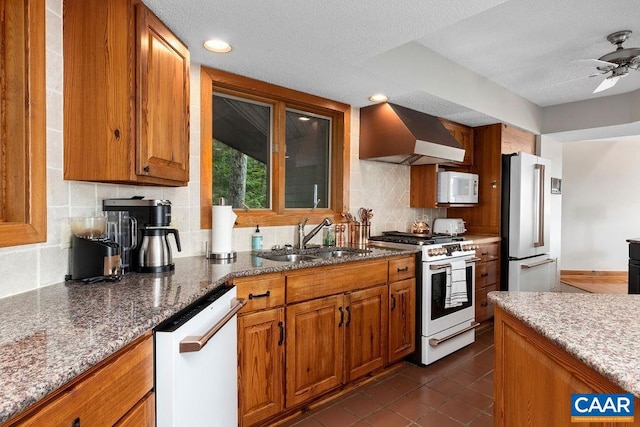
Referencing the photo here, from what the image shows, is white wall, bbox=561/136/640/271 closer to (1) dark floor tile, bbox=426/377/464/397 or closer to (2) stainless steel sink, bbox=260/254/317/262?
(1) dark floor tile, bbox=426/377/464/397

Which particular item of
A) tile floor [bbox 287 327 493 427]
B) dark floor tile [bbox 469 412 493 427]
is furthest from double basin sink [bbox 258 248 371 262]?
dark floor tile [bbox 469 412 493 427]

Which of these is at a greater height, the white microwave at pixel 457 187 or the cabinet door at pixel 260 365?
the white microwave at pixel 457 187

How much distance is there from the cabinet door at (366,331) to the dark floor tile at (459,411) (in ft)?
1.63

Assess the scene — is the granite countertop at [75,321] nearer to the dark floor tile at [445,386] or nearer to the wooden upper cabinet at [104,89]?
the wooden upper cabinet at [104,89]

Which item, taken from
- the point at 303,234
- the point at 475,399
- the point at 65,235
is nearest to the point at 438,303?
the point at 475,399

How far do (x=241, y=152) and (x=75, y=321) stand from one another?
1880mm

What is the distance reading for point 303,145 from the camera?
124 inches

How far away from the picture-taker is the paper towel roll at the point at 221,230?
222cm

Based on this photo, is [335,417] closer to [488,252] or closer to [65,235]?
[65,235]

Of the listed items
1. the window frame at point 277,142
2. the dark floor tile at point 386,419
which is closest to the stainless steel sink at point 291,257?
the window frame at point 277,142

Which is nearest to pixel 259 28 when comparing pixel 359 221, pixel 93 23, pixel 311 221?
pixel 93 23

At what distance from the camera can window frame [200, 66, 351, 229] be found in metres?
2.38

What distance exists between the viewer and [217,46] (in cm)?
207

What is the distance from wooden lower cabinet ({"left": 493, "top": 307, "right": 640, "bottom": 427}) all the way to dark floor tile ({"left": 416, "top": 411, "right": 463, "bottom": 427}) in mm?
810
